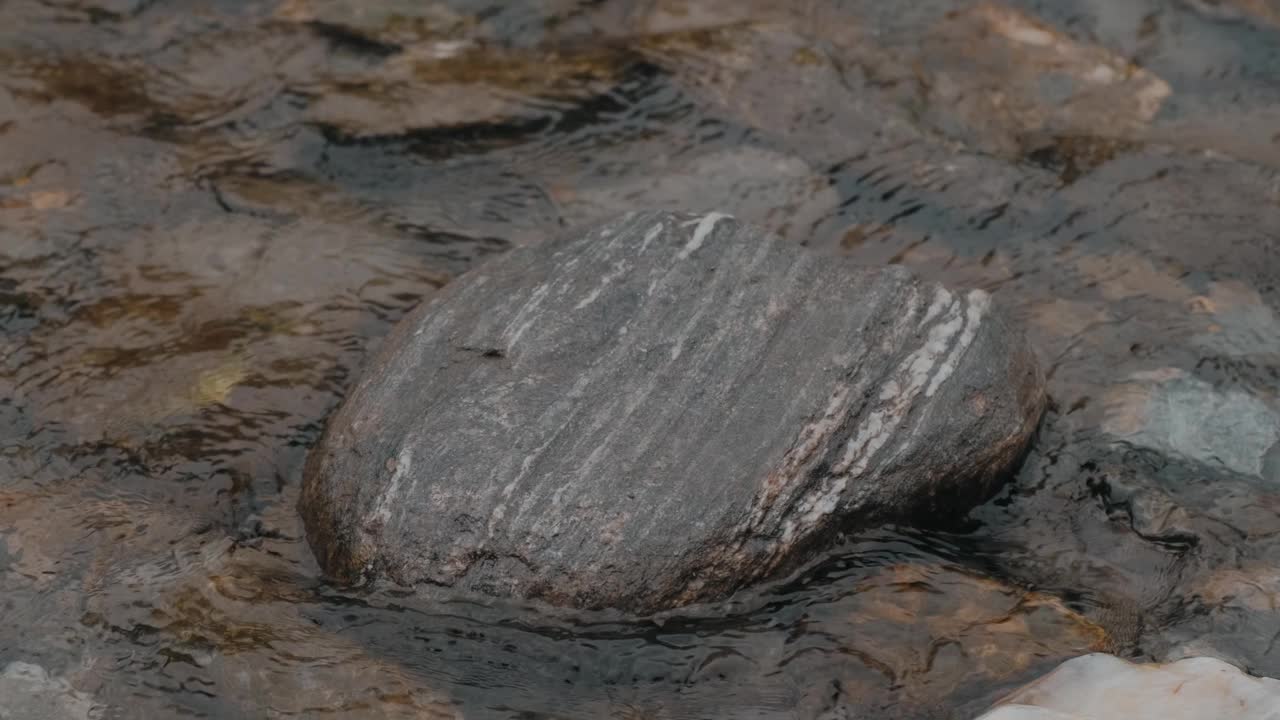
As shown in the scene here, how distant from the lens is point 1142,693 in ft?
11.3

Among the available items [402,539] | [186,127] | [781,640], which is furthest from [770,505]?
[186,127]

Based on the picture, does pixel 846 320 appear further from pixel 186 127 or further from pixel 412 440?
pixel 186 127

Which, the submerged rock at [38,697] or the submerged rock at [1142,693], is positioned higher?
the submerged rock at [1142,693]

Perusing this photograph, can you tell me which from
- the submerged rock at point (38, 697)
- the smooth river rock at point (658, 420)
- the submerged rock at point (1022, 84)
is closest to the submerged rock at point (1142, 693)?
the smooth river rock at point (658, 420)

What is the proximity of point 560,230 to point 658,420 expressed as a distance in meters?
1.58

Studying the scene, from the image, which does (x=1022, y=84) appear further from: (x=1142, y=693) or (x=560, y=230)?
(x=1142, y=693)

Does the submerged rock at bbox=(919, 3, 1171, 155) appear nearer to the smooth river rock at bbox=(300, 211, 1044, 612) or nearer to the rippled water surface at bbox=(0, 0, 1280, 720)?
the rippled water surface at bbox=(0, 0, 1280, 720)

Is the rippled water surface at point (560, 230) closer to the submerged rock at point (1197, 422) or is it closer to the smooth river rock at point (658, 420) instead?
the submerged rock at point (1197, 422)

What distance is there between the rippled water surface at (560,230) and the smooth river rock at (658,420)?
14 centimetres

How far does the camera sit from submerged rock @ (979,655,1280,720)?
3.36m

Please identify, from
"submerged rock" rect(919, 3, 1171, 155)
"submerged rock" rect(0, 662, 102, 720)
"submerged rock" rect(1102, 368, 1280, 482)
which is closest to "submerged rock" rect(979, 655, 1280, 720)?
"submerged rock" rect(1102, 368, 1280, 482)

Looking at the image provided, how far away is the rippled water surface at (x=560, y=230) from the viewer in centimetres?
378

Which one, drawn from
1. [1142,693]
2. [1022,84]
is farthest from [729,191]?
[1142,693]

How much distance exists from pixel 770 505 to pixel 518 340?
0.89m
